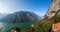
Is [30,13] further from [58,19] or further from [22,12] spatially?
[58,19]

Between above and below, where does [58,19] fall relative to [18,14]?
above

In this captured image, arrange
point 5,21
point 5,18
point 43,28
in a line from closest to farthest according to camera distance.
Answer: point 43,28 < point 5,21 < point 5,18

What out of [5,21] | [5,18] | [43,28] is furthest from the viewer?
[5,18]

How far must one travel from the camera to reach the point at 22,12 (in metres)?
19.0

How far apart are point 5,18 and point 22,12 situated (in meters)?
1.93

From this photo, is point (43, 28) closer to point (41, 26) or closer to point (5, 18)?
point (41, 26)

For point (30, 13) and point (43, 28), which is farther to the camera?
Answer: point (30, 13)

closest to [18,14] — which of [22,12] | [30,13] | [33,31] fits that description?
[22,12]

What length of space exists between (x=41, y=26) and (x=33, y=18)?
803 cm

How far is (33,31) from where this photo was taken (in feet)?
32.9

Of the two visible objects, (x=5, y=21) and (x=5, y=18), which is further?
(x=5, y=18)

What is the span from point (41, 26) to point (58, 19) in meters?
0.94

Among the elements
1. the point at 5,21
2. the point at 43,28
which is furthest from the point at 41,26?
the point at 5,21

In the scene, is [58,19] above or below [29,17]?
above
